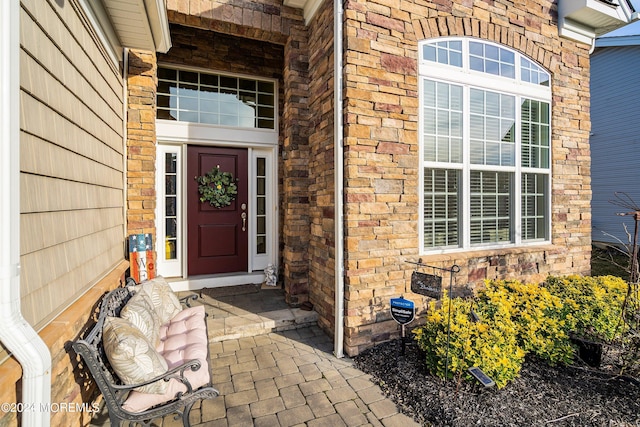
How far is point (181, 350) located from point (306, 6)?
12.6 ft

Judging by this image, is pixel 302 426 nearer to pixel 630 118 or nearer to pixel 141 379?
pixel 141 379

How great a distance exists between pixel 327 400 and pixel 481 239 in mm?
2596

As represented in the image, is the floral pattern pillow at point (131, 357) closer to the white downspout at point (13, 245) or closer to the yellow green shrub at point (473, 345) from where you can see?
the white downspout at point (13, 245)

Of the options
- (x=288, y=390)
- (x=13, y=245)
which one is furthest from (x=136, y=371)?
(x=288, y=390)

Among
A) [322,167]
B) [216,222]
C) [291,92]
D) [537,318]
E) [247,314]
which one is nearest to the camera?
[537,318]

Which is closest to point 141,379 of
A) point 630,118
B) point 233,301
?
point 233,301

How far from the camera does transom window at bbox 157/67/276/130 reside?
14.0 feet

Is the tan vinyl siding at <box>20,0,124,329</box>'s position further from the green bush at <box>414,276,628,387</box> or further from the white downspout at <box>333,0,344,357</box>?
the green bush at <box>414,276,628,387</box>

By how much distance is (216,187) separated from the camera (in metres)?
4.45

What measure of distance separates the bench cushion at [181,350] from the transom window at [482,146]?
93.1 inches

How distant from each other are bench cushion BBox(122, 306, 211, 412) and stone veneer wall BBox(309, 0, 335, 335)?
50.0 inches

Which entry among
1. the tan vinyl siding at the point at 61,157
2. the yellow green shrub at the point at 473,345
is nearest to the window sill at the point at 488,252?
the yellow green shrub at the point at 473,345

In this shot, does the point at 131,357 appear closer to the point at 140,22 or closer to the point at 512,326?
the point at 140,22

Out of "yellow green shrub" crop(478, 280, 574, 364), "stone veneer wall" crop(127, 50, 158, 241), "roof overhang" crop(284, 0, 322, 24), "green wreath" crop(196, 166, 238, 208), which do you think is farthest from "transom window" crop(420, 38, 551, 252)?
"stone veneer wall" crop(127, 50, 158, 241)
